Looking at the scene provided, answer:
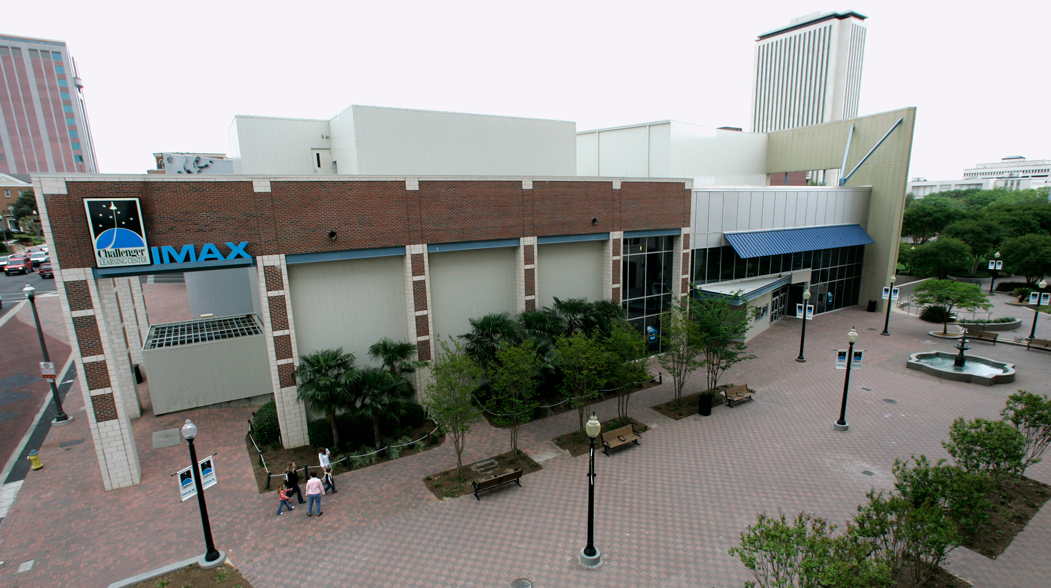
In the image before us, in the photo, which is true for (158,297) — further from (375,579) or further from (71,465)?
(375,579)

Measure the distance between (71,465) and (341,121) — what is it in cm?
1675

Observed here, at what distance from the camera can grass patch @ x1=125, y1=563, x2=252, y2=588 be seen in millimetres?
11453

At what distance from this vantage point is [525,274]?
22531mm

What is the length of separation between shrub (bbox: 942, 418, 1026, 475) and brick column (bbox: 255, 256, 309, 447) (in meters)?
19.8

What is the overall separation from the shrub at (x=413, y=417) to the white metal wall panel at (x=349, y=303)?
2552mm

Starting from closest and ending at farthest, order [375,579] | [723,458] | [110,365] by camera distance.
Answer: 1. [375,579]
2. [110,365]
3. [723,458]

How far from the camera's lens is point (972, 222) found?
5128 centimetres

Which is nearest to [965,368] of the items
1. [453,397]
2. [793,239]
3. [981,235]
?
[793,239]

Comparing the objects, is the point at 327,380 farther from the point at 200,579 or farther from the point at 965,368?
the point at 965,368

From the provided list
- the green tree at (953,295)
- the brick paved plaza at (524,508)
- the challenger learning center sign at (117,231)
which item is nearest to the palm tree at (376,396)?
the brick paved plaza at (524,508)

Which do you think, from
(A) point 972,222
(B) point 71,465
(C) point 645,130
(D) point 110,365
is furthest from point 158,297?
(A) point 972,222

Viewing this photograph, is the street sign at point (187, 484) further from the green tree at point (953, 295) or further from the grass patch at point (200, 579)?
the green tree at point (953, 295)

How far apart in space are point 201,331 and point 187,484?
13.2 meters

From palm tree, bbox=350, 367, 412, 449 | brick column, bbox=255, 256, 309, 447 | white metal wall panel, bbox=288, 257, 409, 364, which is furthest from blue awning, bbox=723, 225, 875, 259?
brick column, bbox=255, 256, 309, 447
